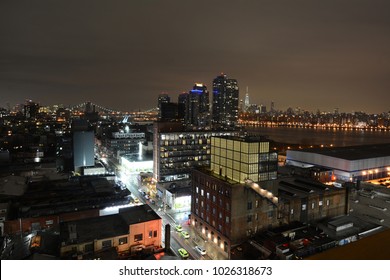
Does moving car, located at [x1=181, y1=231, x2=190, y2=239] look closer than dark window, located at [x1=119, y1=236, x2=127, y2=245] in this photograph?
No

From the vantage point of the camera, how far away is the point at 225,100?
7788 centimetres

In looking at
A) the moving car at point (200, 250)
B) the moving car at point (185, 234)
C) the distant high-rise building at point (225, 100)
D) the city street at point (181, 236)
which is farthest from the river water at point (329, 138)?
the moving car at point (200, 250)

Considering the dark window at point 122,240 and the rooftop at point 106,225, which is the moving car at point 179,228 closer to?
the rooftop at point 106,225

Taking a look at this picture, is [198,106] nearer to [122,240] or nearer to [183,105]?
[183,105]

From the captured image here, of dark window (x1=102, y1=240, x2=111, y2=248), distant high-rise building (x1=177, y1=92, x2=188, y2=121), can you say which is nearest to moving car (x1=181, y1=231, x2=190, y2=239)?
dark window (x1=102, y1=240, x2=111, y2=248)

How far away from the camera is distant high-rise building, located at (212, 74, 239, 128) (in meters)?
77.6

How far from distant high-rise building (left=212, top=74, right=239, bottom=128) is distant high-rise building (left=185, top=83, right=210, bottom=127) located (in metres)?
3.63

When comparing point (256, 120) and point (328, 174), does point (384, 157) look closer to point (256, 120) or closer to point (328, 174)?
point (328, 174)

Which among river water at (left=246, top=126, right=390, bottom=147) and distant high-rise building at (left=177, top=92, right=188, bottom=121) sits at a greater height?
distant high-rise building at (left=177, top=92, right=188, bottom=121)

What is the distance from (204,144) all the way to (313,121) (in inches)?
3271

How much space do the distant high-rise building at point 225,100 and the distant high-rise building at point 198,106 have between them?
11.9 feet

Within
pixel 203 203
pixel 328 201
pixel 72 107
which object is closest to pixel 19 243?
pixel 203 203

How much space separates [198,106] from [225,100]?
35.0 ft

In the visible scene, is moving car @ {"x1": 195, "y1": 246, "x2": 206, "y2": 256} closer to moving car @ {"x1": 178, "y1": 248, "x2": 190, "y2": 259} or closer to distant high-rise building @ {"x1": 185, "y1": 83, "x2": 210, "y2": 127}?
moving car @ {"x1": 178, "y1": 248, "x2": 190, "y2": 259}
